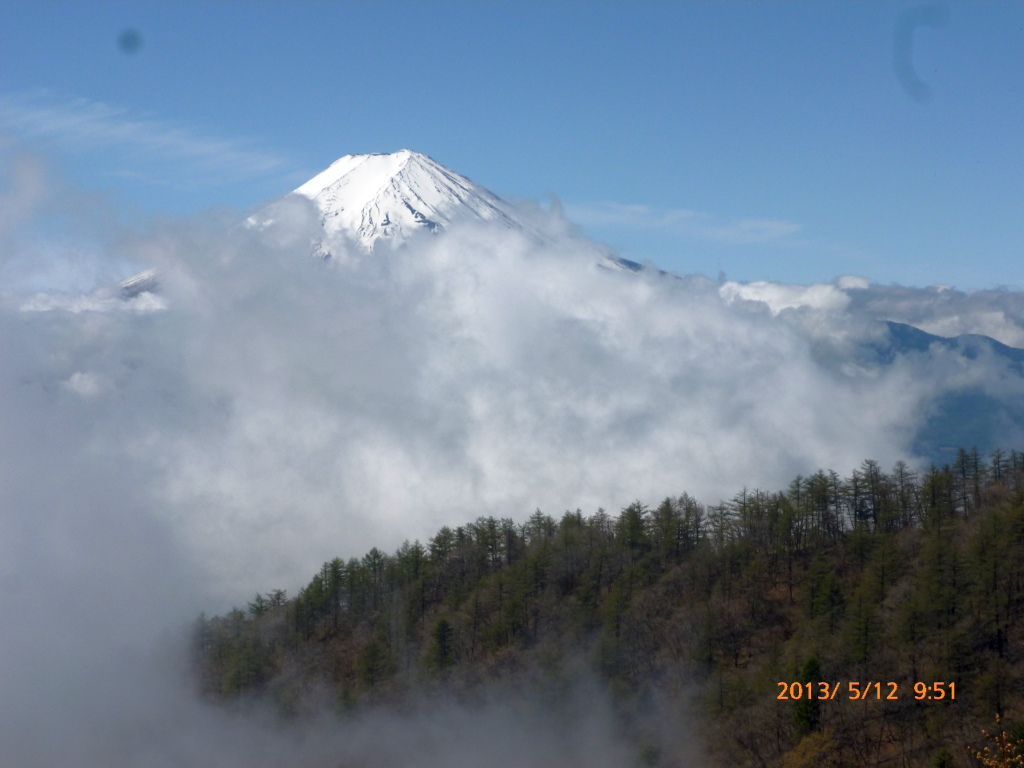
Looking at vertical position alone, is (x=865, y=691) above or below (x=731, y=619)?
below

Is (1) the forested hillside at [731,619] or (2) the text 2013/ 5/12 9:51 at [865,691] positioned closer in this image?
(2) the text 2013/ 5/12 9:51 at [865,691]

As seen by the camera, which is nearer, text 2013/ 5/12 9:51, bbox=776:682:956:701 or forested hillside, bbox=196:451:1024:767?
text 2013/ 5/12 9:51, bbox=776:682:956:701

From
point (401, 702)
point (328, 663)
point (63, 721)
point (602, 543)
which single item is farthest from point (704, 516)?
point (63, 721)

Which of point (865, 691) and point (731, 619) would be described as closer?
point (865, 691)

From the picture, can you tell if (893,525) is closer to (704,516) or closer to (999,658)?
(704,516)
